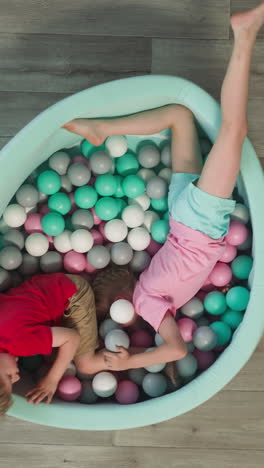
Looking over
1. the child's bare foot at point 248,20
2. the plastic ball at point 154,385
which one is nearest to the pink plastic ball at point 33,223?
the plastic ball at point 154,385

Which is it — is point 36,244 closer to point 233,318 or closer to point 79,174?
point 79,174

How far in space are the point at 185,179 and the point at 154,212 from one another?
189mm

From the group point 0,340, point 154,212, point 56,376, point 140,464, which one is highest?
point 154,212

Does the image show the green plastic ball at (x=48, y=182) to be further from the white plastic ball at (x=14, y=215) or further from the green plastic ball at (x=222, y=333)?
the green plastic ball at (x=222, y=333)

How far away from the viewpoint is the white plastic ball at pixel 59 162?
1.43 m

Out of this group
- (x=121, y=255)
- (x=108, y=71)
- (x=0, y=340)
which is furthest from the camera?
(x=108, y=71)

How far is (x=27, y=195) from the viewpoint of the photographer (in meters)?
1.40

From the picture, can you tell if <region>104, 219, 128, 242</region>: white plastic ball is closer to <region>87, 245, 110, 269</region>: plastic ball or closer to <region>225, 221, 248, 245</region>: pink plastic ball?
<region>87, 245, 110, 269</region>: plastic ball

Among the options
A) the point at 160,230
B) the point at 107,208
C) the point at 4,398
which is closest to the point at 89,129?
the point at 107,208

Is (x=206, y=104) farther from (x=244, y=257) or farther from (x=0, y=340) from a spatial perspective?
(x=0, y=340)

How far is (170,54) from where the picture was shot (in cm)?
154

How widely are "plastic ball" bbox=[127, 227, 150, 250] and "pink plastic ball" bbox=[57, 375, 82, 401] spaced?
0.38 metres

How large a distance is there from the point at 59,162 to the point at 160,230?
0.32 m

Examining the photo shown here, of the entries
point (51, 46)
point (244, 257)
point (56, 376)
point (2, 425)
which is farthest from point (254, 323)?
point (51, 46)
